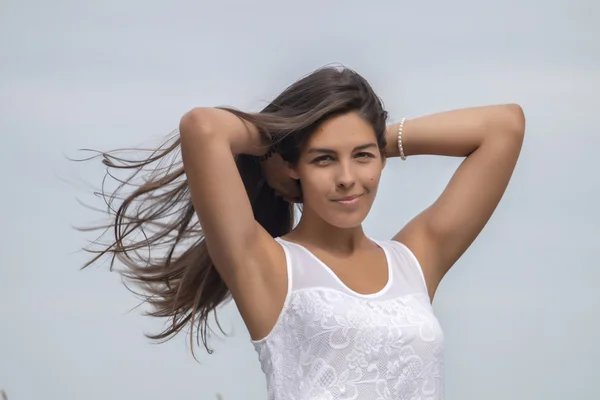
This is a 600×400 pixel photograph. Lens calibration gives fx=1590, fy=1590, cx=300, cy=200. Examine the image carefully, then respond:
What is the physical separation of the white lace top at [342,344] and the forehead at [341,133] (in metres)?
0.30

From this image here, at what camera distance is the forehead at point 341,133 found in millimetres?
4176

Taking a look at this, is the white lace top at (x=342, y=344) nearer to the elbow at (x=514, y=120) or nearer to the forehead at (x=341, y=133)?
the forehead at (x=341, y=133)

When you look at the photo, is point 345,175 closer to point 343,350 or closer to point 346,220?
point 346,220

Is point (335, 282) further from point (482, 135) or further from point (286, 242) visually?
point (482, 135)

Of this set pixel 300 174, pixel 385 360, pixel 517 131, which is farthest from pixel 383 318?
pixel 517 131

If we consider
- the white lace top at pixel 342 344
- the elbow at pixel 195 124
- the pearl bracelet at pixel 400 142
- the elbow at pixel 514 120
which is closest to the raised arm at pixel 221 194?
the elbow at pixel 195 124

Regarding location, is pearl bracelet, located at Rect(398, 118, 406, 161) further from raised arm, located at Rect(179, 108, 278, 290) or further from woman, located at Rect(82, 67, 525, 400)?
raised arm, located at Rect(179, 108, 278, 290)

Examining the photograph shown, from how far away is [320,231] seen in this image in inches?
169

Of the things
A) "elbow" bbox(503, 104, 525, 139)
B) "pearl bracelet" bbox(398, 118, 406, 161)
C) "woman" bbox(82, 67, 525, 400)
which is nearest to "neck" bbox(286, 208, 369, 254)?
"woman" bbox(82, 67, 525, 400)

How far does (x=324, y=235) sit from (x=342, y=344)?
0.35 metres

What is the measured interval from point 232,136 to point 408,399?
2.70 ft

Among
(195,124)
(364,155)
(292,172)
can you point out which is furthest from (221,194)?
(364,155)

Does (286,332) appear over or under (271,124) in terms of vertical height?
under

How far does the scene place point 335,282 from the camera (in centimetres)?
418
